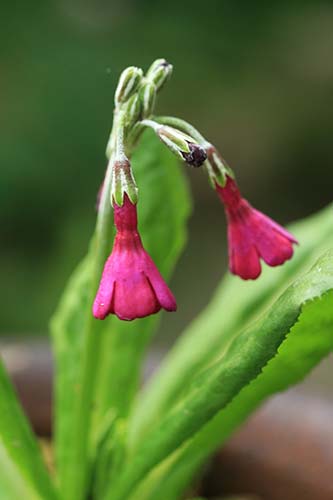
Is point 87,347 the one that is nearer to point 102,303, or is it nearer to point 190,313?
point 102,303

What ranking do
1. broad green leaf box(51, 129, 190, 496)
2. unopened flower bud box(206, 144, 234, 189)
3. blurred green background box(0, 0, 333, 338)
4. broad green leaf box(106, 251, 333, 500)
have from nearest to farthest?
broad green leaf box(106, 251, 333, 500) → unopened flower bud box(206, 144, 234, 189) → broad green leaf box(51, 129, 190, 496) → blurred green background box(0, 0, 333, 338)

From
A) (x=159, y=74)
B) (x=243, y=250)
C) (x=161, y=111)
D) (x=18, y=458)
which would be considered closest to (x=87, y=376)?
(x=18, y=458)

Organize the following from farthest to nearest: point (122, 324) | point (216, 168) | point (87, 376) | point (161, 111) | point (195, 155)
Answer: point (161, 111) < point (122, 324) < point (87, 376) < point (216, 168) < point (195, 155)

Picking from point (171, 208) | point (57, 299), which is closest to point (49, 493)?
point (171, 208)

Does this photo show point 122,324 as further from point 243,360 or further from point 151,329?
point 243,360

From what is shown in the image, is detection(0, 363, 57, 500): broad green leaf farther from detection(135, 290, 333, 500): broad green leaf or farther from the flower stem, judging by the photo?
detection(135, 290, 333, 500): broad green leaf

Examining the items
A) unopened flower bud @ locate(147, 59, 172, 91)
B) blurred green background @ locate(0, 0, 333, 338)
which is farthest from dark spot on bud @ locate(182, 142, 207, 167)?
blurred green background @ locate(0, 0, 333, 338)

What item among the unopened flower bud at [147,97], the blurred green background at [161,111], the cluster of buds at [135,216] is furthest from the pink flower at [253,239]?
the blurred green background at [161,111]
